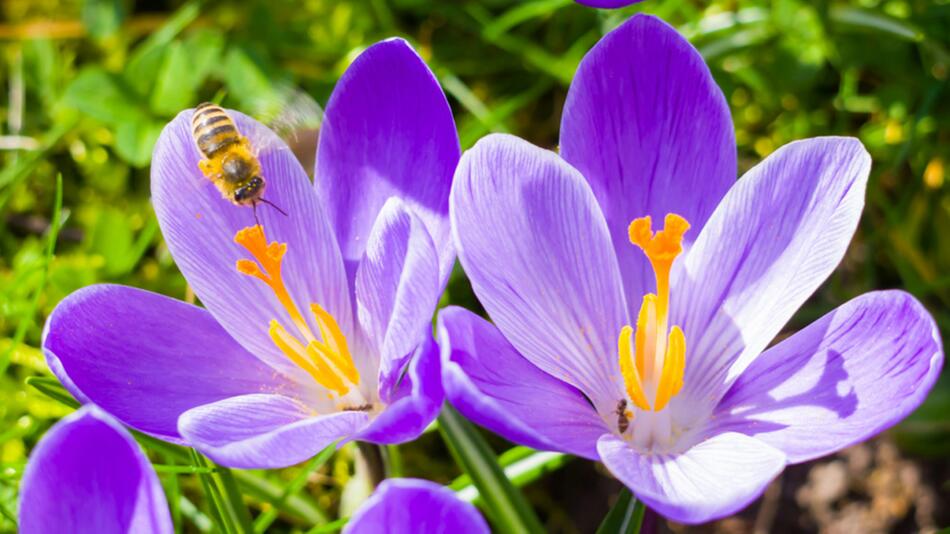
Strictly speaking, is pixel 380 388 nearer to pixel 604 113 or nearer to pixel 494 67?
pixel 604 113

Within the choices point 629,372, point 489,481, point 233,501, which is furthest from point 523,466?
point 233,501

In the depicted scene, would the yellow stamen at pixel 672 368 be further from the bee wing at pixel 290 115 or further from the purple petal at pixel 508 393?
the bee wing at pixel 290 115

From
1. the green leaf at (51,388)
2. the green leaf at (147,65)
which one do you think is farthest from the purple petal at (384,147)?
the green leaf at (147,65)

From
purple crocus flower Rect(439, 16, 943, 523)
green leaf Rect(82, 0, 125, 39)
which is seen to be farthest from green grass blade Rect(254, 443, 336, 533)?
green leaf Rect(82, 0, 125, 39)

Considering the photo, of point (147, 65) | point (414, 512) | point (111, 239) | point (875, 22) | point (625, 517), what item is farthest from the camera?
point (147, 65)

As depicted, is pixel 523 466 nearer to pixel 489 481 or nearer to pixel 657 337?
pixel 489 481

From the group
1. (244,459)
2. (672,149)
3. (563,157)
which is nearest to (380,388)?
(244,459)
